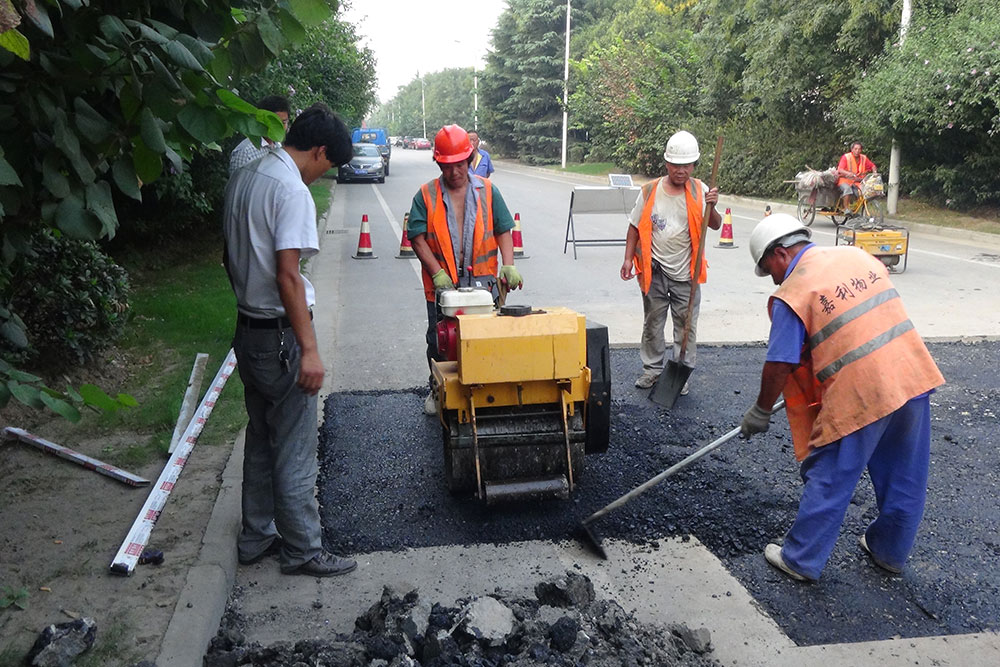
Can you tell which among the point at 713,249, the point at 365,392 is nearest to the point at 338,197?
the point at 713,249

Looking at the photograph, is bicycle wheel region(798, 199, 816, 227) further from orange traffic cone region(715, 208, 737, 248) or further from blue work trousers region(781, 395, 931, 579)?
blue work trousers region(781, 395, 931, 579)

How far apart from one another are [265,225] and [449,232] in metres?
1.82

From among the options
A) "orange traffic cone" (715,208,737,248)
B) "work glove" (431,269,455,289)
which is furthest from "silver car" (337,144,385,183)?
"work glove" (431,269,455,289)

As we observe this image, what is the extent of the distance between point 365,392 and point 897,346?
4.02 m

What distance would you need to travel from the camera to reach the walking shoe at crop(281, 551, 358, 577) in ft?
12.6

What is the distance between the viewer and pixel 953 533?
422 centimetres

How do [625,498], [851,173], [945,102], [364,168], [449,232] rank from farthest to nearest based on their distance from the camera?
1. [364,168]
2. [945,102]
3. [851,173]
4. [449,232]
5. [625,498]

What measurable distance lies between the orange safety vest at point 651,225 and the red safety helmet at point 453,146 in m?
1.91

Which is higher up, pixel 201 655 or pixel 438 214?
pixel 438 214

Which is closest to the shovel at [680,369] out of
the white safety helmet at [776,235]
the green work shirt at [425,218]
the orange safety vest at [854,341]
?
Answer: the green work shirt at [425,218]

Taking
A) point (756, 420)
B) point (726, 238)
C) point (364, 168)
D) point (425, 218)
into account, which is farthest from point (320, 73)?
point (756, 420)

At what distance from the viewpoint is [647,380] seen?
6633 mm

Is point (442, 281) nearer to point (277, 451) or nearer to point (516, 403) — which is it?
point (516, 403)

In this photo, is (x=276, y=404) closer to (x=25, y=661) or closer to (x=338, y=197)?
(x=25, y=661)
